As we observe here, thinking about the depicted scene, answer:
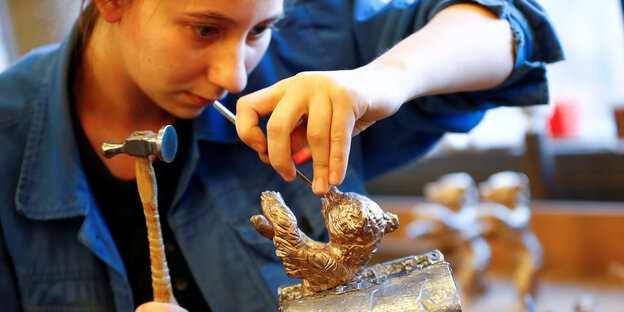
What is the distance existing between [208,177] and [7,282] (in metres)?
0.32

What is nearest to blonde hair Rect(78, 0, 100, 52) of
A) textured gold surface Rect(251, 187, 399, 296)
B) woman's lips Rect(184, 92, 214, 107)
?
woman's lips Rect(184, 92, 214, 107)

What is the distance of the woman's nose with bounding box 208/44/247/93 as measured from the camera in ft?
2.42

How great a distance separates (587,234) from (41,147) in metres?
1.40

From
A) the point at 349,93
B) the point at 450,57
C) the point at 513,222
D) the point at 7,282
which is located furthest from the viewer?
the point at 513,222

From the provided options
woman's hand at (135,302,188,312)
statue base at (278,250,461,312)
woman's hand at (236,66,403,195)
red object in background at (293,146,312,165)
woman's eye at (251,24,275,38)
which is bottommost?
statue base at (278,250,461,312)

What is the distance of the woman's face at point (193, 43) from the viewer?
0.71 meters

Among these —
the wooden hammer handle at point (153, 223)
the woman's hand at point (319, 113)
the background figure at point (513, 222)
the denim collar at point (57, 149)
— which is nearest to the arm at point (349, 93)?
the woman's hand at point (319, 113)

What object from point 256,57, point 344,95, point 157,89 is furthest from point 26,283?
point 344,95

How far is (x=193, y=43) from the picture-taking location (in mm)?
738

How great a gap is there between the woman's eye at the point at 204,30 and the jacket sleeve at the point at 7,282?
42 cm

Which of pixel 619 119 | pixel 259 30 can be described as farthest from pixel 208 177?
pixel 619 119

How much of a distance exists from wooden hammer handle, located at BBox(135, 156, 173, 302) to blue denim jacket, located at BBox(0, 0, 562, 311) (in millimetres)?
192

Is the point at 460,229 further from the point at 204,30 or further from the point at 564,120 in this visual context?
the point at 204,30

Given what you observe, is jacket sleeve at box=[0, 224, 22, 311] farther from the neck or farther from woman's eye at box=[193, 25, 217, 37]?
woman's eye at box=[193, 25, 217, 37]
